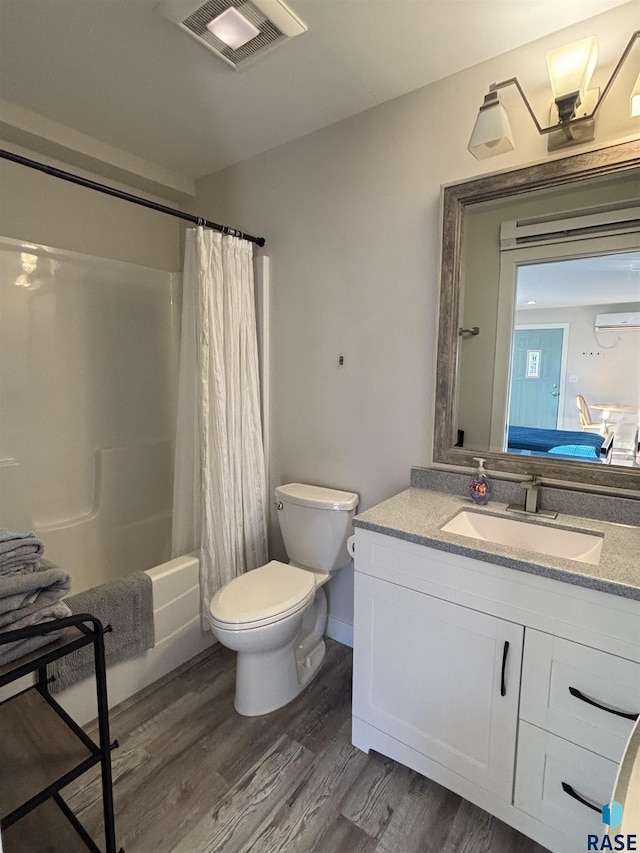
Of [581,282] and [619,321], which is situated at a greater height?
[581,282]

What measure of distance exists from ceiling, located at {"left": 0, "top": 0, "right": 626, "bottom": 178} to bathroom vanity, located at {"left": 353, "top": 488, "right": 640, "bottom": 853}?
159cm

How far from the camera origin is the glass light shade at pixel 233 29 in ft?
4.33

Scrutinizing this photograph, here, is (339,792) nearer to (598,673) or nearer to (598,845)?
(598,845)

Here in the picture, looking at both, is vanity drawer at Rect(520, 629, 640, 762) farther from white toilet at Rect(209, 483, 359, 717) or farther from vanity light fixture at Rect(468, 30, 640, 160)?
vanity light fixture at Rect(468, 30, 640, 160)

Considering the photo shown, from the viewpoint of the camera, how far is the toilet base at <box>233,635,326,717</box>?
165 cm

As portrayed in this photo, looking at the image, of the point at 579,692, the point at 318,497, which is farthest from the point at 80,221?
the point at 579,692

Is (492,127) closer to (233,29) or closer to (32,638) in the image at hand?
(233,29)

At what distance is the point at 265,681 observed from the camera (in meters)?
1.67

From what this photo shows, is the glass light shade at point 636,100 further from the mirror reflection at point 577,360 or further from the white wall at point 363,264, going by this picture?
the mirror reflection at point 577,360

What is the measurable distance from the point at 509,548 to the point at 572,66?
1.44m

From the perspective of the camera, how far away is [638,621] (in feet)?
3.23

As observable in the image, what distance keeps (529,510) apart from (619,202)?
3.39 feet

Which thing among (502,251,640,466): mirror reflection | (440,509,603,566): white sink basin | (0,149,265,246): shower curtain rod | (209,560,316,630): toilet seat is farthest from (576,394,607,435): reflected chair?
(0,149,265,246): shower curtain rod

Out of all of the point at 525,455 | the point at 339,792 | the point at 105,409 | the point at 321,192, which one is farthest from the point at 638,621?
the point at 105,409
